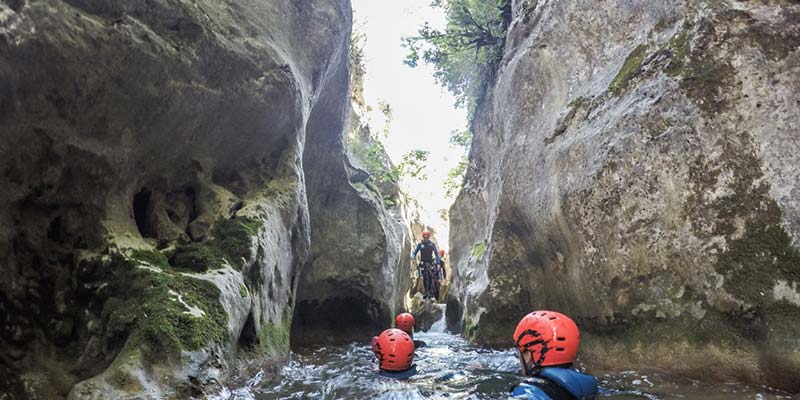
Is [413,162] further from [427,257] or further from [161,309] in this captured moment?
[161,309]

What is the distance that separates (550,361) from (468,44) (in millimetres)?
12575

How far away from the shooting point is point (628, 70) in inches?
283

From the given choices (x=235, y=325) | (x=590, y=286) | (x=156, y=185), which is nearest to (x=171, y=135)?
(x=156, y=185)

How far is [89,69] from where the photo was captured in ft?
17.4

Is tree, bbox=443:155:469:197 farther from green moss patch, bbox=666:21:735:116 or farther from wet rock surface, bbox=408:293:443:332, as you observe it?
green moss patch, bbox=666:21:735:116

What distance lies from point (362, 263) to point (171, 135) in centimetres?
708

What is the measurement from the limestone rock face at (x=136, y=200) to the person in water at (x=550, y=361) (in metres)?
3.03

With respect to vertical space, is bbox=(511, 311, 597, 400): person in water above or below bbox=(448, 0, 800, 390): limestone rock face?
below

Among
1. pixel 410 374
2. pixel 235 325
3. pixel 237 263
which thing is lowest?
pixel 410 374

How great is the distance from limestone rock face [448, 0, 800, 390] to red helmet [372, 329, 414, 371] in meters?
2.57

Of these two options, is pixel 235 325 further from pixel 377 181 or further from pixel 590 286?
pixel 377 181

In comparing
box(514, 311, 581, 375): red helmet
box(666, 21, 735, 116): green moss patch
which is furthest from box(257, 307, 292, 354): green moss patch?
box(666, 21, 735, 116): green moss patch

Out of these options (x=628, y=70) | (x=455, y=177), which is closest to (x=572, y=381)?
(x=628, y=70)

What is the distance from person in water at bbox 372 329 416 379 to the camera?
23.4 feet
